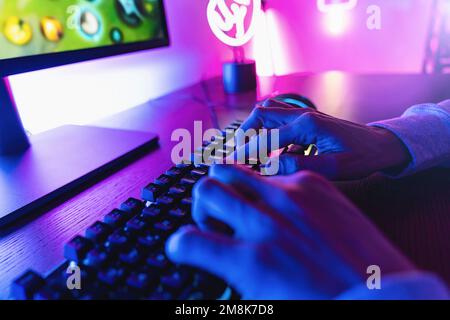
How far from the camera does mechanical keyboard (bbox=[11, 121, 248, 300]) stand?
25 centimetres

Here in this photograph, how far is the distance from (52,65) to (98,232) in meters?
0.39

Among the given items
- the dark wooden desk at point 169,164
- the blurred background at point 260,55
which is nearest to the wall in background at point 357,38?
the blurred background at point 260,55

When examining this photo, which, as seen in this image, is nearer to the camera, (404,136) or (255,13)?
(404,136)

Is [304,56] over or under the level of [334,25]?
under

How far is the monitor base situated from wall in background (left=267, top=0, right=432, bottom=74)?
147cm

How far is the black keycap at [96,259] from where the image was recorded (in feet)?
0.89

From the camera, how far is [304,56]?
1976 millimetres

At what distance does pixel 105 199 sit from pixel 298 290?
296 millimetres

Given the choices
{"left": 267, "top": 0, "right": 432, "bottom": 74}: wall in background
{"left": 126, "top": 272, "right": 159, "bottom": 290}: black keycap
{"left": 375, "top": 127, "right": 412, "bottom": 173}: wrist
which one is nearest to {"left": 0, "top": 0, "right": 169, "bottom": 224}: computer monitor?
{"left": 126, "top": 272, "right": 159, "bottom": 290}: black keycap

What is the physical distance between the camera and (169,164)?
0.53 m

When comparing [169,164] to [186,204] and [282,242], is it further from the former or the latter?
[282,242]

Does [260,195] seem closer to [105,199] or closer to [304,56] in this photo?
[105,199]

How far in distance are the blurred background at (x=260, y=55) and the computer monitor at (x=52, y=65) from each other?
0.10 metres
